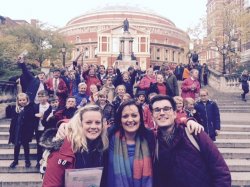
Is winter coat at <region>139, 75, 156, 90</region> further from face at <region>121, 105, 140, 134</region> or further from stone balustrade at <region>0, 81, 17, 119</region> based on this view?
face at <region>121, 105, 140, 134</region>

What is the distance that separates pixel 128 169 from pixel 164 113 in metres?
0.66

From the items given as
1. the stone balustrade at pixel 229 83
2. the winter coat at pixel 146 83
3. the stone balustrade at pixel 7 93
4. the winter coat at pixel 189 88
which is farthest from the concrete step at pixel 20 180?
the stone balustrade at pixel 229 83

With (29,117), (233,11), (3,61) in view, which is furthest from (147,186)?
(233,11)

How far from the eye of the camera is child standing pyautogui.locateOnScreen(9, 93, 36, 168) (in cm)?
702

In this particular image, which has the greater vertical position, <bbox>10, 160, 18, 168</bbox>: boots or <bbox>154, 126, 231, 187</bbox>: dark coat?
<bbox>154, 126, 231, 187</bbox>: dark coat

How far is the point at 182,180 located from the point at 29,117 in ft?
15.6

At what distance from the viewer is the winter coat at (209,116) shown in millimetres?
7488

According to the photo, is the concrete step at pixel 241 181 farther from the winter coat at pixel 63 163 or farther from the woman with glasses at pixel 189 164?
the winter coat at pixel 63 163

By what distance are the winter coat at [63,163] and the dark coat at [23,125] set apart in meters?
4.32

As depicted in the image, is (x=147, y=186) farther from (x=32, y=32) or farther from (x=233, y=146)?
(x=32, y=32)

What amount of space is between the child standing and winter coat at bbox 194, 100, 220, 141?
367 centimetres

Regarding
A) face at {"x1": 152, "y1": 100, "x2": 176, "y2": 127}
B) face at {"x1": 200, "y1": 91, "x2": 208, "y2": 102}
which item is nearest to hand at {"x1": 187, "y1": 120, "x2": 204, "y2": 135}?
face at {"x1": 152, "y1": 100, "x2": 176, "y2": 127}

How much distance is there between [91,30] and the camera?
97125 mm

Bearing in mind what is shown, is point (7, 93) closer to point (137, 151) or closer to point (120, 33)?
point (137, 151)
